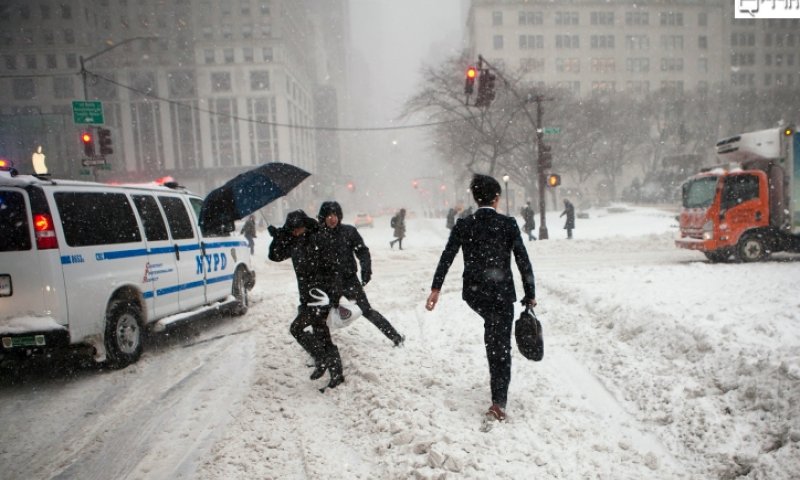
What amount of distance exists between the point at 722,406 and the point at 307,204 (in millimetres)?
89665

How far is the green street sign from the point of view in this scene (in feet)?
52.9

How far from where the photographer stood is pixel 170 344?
7.34 meters

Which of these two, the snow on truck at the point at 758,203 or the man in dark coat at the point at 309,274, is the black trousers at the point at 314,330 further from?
the snow on truck at the point at 758,203

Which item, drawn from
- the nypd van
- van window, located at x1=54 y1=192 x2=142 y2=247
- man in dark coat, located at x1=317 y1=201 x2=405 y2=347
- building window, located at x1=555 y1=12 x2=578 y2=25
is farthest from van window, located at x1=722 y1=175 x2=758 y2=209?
building window, located at x1=555 y1=12 x2=578 y2=25

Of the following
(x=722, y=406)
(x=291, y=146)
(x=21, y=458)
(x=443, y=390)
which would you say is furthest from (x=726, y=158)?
(x=291, y=146)

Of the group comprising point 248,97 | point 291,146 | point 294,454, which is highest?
point 248,97

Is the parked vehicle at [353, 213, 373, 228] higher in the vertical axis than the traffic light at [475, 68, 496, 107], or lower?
lower

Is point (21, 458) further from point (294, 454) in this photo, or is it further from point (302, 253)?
point (302, 253)

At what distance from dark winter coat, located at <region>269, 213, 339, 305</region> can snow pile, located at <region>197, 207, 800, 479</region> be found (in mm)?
1130

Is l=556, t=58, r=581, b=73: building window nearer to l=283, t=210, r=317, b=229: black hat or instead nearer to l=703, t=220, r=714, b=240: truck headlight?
l=703, t=220, r=714, b=240: truck headlight

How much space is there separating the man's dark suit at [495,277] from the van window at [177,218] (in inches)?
197

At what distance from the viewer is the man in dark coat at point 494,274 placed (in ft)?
13.1

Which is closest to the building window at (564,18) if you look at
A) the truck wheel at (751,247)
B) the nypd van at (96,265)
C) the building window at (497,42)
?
the building window at (497,42)

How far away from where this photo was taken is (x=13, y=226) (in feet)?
16.6
